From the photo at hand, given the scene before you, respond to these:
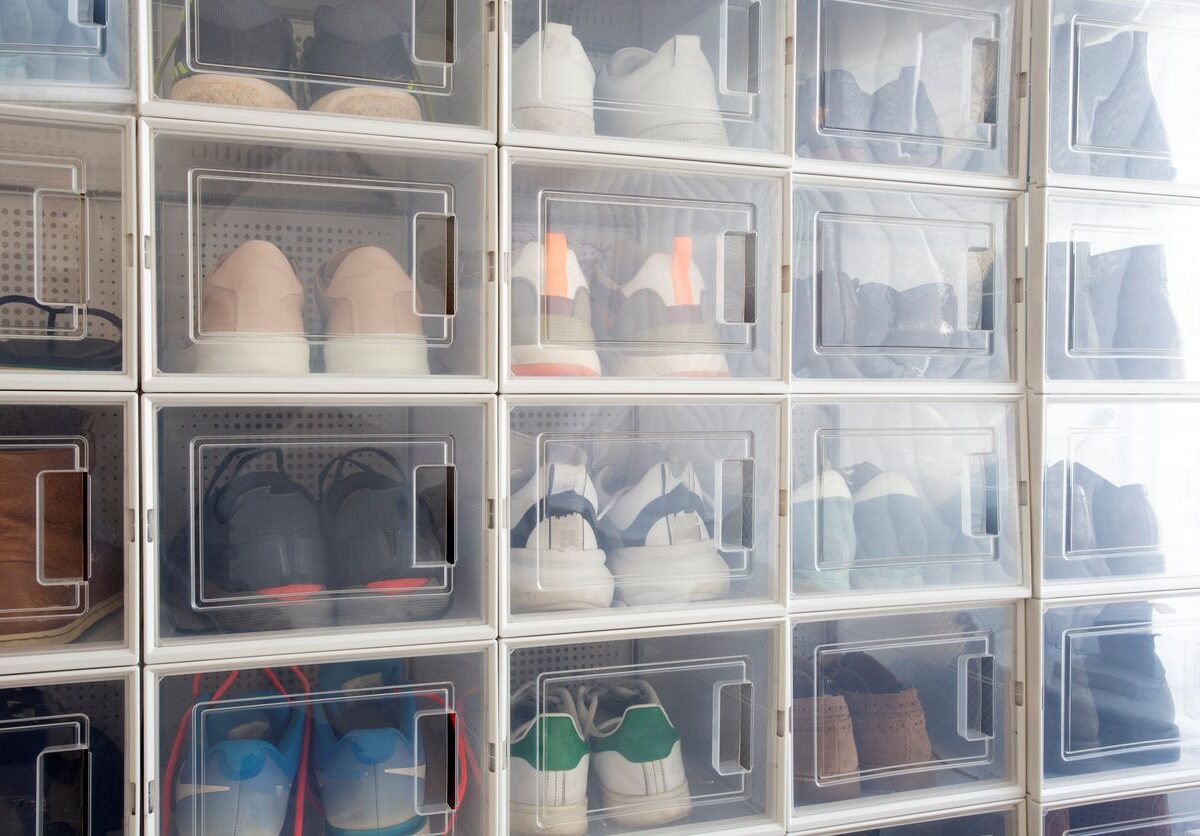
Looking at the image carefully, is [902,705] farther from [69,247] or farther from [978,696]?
[69,247]

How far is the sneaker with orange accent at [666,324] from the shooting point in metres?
1.28

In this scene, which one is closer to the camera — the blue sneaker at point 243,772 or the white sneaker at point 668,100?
the blue sneaker at point 243,772

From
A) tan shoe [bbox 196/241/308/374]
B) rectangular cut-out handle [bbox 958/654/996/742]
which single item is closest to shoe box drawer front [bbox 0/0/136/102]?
tan shoe [bbox 196/241/308/374]

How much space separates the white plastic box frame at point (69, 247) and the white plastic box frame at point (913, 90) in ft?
2.67

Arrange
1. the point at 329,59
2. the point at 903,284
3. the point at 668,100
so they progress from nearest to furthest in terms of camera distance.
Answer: the point at 329,59
the point at 668,100
the point at 903,284

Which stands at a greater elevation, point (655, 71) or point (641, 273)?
point (655, 71)

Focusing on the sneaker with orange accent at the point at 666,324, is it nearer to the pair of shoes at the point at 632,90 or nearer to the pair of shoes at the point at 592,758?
the pair of shoes at the point at 632,90

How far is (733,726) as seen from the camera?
1.35m

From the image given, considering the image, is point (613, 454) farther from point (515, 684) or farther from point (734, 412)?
point (515, 684)

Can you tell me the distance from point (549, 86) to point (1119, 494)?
99 cm

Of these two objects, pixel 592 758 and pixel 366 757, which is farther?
pixel 592 758

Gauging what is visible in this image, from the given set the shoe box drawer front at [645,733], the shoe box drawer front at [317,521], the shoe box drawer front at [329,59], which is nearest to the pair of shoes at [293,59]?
the shoe box drawer front at [329,59]

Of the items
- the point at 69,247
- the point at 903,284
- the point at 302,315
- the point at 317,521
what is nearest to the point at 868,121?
the point at 903,284

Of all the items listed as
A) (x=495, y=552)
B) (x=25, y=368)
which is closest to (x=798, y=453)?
(x=495, y=552)
